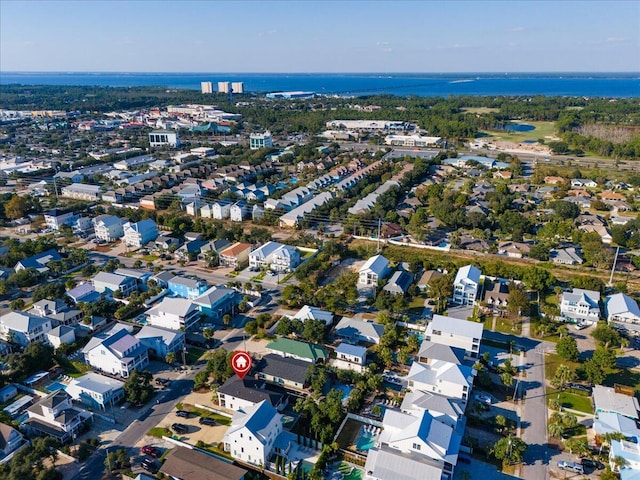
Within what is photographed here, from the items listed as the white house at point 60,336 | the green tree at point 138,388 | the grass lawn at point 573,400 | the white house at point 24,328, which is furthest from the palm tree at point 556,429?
the white house at point 24,328

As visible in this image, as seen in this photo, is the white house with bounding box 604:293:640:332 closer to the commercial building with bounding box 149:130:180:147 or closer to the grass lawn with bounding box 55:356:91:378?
the grass lawn with bounding box 55:356:91:378

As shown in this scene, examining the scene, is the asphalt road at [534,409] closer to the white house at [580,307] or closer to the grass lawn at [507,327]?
the grass lawn at [507,327]

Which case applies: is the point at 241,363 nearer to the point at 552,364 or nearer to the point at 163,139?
the point at 552,364

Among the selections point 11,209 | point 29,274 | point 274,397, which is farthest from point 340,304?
point 11,209

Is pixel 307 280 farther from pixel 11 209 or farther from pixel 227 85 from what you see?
pixel 227 85

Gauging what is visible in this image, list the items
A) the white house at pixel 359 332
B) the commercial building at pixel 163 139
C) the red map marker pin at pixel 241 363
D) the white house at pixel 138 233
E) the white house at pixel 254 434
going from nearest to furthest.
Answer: the white house at pixel 254 434
the red map marker pin at pixel 241 363
the white house at pixel 359 332
the white house at pixel 138 233
the commercial building at pixel 163 139

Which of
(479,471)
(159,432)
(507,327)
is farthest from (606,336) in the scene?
(159,432)
